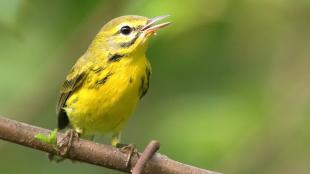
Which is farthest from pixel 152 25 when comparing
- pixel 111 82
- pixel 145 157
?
pixel 145 157

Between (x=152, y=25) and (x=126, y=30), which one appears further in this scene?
(x=126, y=30)

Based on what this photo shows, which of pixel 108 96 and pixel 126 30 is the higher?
pixel 126 30

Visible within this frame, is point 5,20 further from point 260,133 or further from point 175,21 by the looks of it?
point 260,133

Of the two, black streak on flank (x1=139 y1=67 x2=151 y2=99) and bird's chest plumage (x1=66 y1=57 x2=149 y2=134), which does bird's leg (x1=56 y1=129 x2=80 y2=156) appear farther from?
black streak on flank (x1=139 y1=67 x2=151 y2=99)

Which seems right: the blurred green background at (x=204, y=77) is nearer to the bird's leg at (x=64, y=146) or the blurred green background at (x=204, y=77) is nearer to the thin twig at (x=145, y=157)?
the bird's leg at (x=64, y=146)

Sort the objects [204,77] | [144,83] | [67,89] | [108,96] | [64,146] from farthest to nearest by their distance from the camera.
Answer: [204,77]
[67,89]
[144,83]
[108,96]
[64,146]

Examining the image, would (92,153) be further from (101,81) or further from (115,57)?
(115,57)

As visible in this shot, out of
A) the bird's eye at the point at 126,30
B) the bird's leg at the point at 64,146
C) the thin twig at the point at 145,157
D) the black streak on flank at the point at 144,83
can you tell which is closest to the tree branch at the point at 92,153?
the bird's leg at the point at 64,146
